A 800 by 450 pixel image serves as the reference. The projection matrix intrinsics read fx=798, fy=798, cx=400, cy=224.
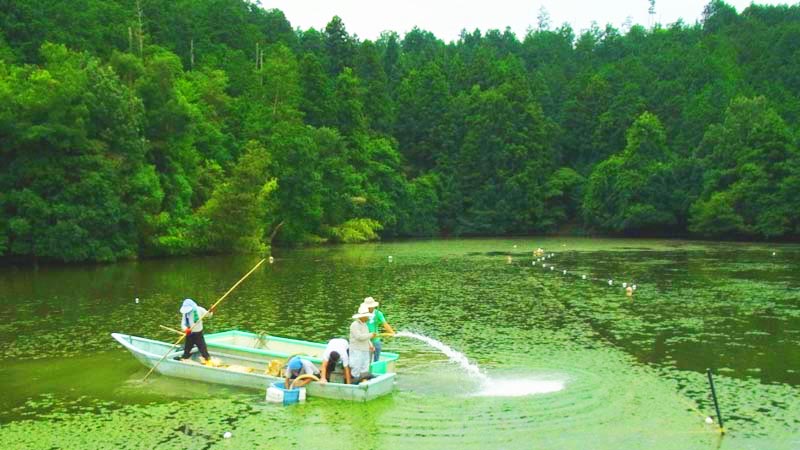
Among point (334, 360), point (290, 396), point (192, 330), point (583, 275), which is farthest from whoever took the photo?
point (583, 275)

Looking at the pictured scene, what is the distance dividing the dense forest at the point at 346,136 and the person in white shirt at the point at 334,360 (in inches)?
1337

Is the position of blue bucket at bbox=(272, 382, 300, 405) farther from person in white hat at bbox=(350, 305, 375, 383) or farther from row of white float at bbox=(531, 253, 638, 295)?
row of white float at bbox=(531, 253, 638, 295)

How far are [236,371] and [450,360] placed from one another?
5.89m

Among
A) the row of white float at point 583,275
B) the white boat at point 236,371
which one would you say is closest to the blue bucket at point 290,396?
the white boat at point 236,371

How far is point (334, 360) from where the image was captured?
1733 centimetres

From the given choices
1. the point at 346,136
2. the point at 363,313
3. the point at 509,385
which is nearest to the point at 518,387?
the point at 509,385

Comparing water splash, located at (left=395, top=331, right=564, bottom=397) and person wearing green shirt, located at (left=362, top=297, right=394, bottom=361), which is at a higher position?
person wearing green shirt, located at (left=362, top=297, right=394, bottom=361)

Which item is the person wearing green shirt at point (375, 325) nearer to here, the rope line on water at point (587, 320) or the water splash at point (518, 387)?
the water splash at point (518, 387)

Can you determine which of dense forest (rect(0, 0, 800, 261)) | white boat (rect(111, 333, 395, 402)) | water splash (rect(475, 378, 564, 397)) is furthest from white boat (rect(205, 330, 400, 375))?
dense forest (rect(0, 0, 800, 261))

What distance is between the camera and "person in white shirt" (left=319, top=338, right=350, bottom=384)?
17141 millimetres

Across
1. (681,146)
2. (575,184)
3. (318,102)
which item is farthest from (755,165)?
(318,102)

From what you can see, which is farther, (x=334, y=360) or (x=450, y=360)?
(x=450, y=360)

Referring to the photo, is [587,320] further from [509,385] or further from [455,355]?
[509,385]

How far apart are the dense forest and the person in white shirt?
33964 mm
